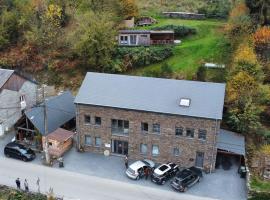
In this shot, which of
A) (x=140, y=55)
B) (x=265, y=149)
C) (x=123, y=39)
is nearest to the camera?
(x=265, y=149)

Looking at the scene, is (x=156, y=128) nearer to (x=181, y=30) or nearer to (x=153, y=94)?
(x=153, y=94)

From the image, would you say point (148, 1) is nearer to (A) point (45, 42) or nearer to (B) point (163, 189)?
(A) point (45, 42)

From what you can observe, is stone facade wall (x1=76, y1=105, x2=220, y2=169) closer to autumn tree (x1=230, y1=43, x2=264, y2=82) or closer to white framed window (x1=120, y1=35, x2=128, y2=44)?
autumn tree (x1=230, y1=43, x2=264, y2=82)

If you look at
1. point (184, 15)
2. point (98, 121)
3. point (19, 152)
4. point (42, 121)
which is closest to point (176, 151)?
point (98, 121)

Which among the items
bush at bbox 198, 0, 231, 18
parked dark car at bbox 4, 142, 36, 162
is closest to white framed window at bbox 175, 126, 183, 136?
parked dark car at bbox 4, 142, 36, 162

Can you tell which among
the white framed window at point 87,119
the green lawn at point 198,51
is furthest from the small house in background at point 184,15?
the white framed window at point 87,119

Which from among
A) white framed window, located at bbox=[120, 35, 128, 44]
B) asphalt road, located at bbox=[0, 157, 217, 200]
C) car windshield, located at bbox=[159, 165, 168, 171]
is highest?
white framed window, located at bbox=[120, 35, 128, 44]
